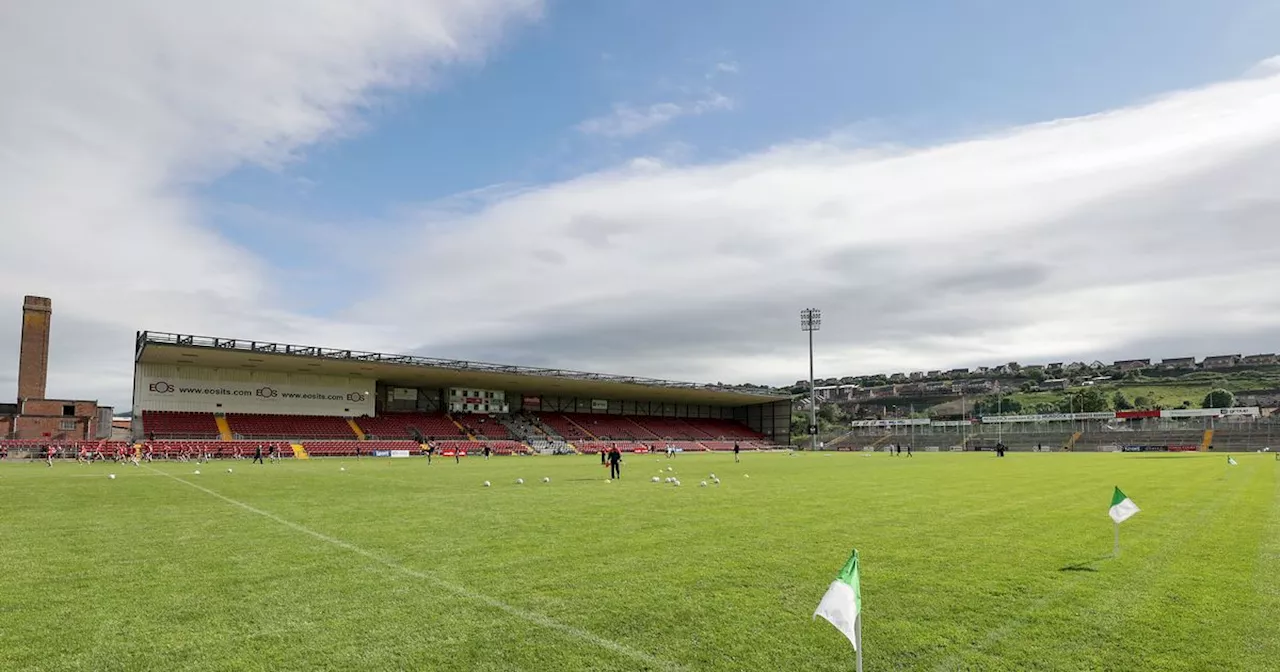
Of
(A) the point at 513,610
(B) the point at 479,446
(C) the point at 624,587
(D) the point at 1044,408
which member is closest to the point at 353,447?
(B) the point at 479,446

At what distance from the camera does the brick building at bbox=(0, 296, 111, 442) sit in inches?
2293

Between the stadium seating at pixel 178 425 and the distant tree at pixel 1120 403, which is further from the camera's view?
the distant tree at pixel 1120 403

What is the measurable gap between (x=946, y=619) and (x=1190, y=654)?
192 cm

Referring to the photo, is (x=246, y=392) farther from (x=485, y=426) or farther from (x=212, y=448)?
(x=485, y=426)

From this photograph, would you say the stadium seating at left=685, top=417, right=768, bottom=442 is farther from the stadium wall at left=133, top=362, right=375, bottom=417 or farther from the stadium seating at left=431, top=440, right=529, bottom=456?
the stadium wall at left=133, top=362, right=375, bottom=417

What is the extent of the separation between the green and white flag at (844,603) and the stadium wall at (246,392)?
64405 millimetres

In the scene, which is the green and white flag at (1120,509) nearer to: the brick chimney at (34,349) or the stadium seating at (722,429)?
the brick chimney at (34,349)

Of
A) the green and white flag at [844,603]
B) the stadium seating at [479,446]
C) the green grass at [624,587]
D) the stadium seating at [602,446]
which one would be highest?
the green and white flag at [844,603]

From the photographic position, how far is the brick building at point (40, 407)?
2293 inches

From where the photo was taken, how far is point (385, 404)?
7375 cm

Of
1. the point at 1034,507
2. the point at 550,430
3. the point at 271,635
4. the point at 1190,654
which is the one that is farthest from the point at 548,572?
the point at 550,430

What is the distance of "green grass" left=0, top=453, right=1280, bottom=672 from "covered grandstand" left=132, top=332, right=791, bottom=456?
43.4 meters

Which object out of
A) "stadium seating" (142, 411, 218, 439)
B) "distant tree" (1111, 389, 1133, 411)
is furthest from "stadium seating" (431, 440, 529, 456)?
"distant tree" (1111, 389, 1133, 411)

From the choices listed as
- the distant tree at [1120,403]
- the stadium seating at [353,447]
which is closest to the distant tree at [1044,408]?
the distant tree at [1120,403]
